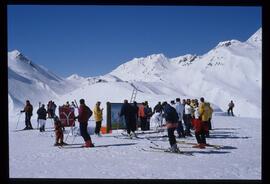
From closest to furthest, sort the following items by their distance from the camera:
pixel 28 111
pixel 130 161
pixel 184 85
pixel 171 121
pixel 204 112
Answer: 1. pixel 130 161
2. pixel 171 121
3. pixel 204 112
4. pixel 28 111
5. pixel 184 85

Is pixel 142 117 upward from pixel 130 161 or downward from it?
upward

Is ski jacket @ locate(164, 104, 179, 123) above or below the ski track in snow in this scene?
above

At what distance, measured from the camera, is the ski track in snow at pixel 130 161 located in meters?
9.63

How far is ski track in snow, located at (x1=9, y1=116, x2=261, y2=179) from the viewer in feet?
31.6

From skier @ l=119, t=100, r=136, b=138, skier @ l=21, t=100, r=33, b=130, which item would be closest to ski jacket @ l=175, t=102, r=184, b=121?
skier @ l=119, t=100, r=136, b=138

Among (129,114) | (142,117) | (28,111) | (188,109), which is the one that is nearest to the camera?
(129,114)

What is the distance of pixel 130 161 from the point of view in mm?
10914

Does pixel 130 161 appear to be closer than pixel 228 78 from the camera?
Yes

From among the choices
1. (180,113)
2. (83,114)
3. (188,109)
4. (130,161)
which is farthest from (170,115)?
(188,109)

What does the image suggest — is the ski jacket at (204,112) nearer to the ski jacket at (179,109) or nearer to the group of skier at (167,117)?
the group of skier at (167,117)

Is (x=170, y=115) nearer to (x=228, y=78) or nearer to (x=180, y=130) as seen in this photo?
(x=180, y=130)

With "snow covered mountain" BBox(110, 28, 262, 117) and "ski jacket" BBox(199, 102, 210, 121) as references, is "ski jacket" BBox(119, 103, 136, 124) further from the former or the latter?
"snow covered mountain" BBox(110, 28, 262, 117)

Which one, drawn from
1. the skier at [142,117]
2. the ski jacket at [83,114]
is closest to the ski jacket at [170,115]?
the ski jacket at [83,114]
